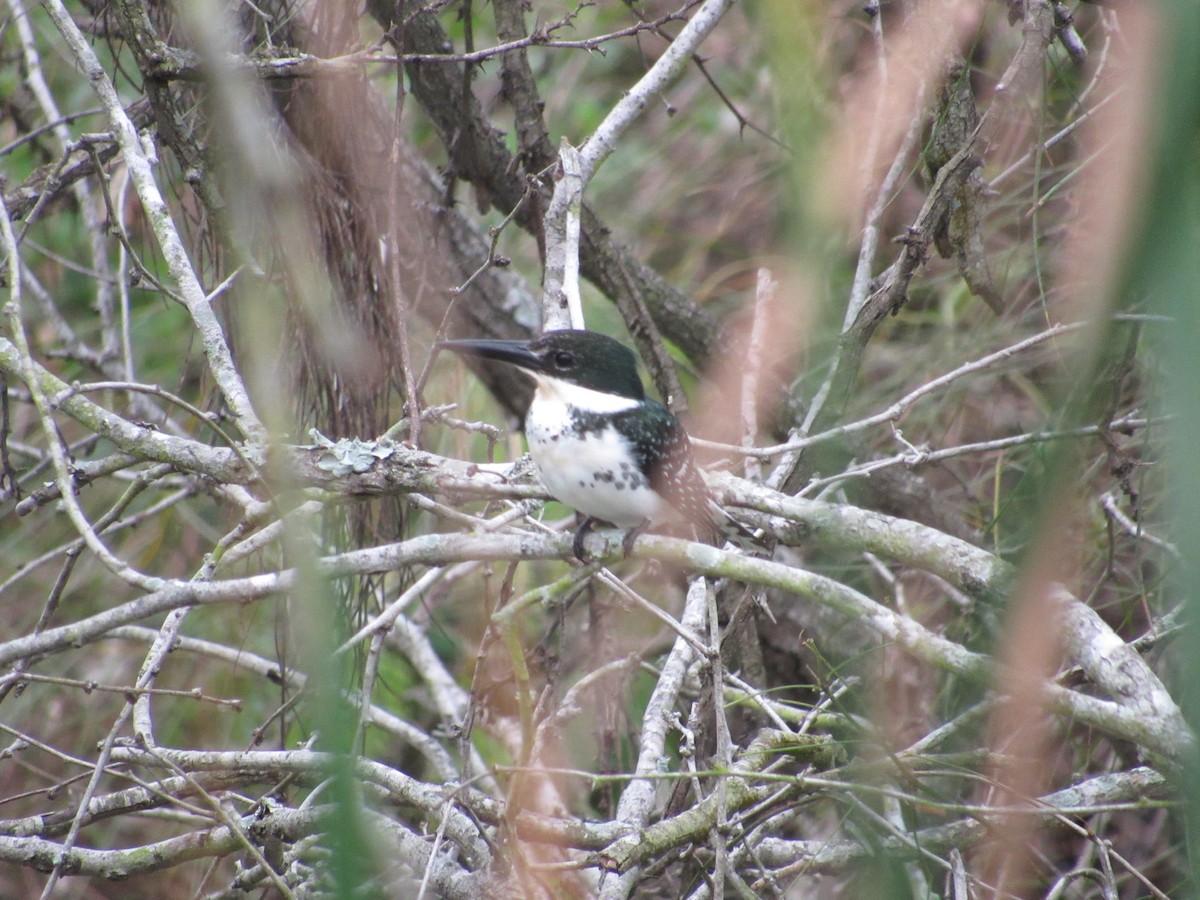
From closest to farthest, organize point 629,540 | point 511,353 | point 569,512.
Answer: point 629,540
point 511,353
point 569,512

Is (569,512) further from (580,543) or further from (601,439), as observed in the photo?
(580,543)

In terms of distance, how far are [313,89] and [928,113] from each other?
66.8 inches

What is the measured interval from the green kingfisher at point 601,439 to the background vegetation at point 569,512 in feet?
0.49

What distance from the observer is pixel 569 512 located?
413cm

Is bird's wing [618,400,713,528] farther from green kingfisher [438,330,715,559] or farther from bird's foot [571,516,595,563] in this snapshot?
bird's foot [571,516,595,563]

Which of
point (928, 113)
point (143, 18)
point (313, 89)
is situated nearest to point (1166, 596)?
point (928, 113)

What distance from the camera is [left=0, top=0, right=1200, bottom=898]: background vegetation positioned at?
2.95 feet

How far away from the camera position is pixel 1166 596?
2.77 m

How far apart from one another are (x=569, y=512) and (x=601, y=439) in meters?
1.54

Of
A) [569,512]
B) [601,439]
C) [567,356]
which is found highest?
[567,356]

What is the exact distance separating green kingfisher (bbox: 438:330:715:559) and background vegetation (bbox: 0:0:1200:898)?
148 mm

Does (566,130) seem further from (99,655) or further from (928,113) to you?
(99,655)

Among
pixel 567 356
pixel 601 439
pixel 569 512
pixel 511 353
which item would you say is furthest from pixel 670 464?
pixel 569 512

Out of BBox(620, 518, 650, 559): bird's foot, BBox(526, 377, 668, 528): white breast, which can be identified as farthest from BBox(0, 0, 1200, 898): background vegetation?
BBox(526, 377, 668, 528): white breast
